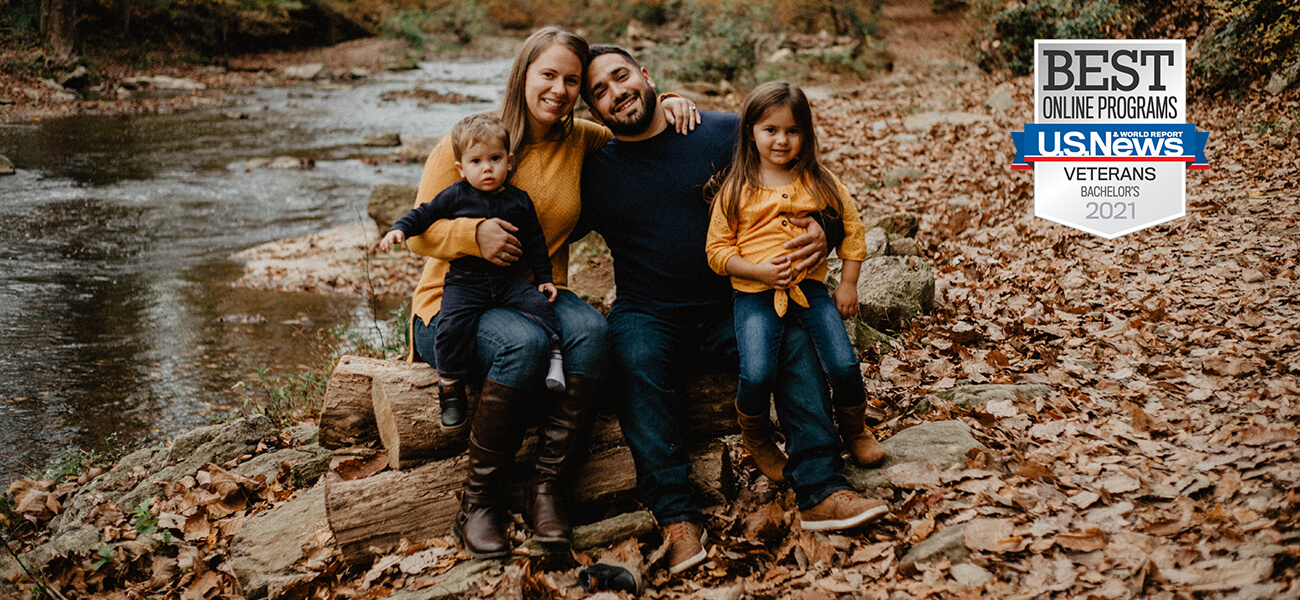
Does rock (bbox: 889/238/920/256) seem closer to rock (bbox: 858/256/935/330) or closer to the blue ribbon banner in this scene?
rock (bbox: 858/256/935/330)

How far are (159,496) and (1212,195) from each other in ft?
24.6

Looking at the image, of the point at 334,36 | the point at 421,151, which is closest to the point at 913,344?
the point at 421,151

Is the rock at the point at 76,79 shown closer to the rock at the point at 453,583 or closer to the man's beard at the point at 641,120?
the man's beard at the point at 641,120

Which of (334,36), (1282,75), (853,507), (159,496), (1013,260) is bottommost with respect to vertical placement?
(159,496)

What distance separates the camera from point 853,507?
3.10 meters

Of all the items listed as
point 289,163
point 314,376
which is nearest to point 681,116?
point 314,376

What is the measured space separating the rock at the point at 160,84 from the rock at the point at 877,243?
21.8m

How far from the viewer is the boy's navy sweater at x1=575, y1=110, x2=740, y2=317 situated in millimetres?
3678

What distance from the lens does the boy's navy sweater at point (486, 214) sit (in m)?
3.41

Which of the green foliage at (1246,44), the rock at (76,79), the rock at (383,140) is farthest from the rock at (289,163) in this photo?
the green foliage at (1246,44)

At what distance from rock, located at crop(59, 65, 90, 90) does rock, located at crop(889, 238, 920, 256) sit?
21.0m

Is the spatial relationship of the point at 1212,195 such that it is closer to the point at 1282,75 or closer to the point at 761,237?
the point at 1282,75

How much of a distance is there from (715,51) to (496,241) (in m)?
12.2

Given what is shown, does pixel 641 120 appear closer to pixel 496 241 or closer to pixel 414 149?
pixel 496 241
